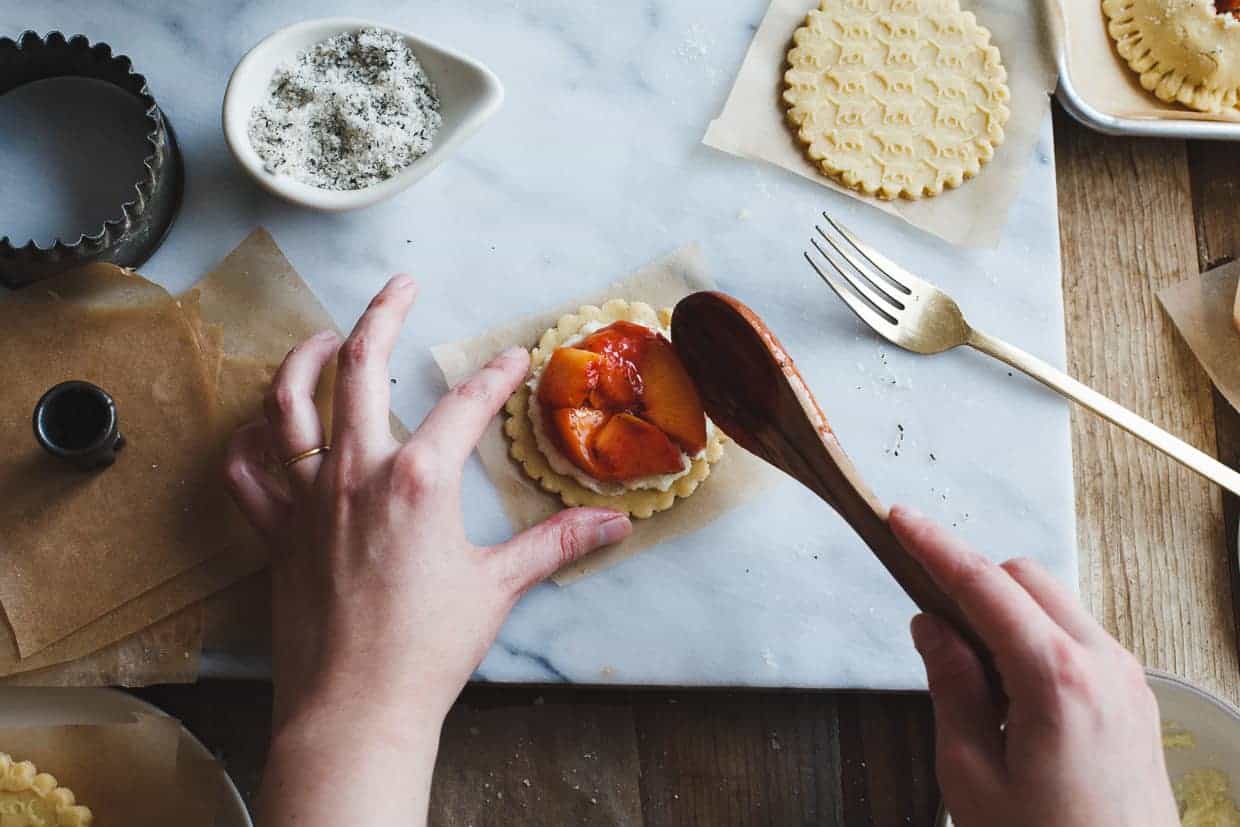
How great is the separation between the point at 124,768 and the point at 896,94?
49.6 inches

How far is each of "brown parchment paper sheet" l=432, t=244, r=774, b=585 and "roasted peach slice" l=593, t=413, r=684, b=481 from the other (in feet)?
0.26

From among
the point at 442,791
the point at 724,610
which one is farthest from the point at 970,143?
the point at 442,791

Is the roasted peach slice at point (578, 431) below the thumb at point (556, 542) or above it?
above

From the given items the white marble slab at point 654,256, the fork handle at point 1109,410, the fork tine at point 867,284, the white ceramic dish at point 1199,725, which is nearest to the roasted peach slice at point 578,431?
the white marble slab at point 654,256

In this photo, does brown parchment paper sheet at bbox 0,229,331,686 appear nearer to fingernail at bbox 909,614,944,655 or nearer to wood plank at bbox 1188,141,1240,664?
fingernail at bbox 909,614,944,655

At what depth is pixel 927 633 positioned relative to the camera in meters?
1.04

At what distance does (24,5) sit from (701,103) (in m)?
0.86

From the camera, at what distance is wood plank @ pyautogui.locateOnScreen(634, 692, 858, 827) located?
1395mm

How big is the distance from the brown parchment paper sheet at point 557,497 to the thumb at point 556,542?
0.03 meters

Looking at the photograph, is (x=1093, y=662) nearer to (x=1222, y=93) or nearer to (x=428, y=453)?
(x=428, y=453)

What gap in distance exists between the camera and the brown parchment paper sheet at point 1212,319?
1493mm

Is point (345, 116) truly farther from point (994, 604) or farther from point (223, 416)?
point (994, 604)

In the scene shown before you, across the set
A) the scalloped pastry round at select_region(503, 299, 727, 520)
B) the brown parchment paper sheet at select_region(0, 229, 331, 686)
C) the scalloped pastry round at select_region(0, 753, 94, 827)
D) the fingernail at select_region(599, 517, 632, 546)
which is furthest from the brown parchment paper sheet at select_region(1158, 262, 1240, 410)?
the scalloped pastry round at select_region(0, 753, 94, 827)

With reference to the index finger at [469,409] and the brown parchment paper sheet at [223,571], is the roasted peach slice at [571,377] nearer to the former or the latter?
the index finger at [469,409]
